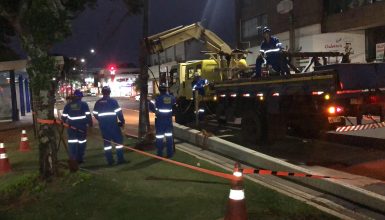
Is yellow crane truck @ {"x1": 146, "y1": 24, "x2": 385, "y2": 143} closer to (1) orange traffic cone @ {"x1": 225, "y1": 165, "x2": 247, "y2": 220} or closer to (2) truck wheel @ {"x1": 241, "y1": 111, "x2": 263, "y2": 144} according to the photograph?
(2) truck wheel @ {"x1": 241, "y1": 111, "x2": 263, "y2": 144}

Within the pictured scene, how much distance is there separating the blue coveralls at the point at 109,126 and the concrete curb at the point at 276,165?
2.53m

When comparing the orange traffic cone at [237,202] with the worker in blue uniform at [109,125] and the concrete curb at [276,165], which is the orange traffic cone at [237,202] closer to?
the concrete curb at [276,165]

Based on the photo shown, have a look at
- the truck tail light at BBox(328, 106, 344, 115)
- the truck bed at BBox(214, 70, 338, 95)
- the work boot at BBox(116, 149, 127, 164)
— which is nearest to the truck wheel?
the truck bed at BBox(214, 70, 338, 95)

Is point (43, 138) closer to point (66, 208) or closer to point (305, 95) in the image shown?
point (66, 208)

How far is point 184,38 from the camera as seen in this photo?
16.8 m

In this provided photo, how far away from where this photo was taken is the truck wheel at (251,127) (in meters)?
12.6

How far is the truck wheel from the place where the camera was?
41.3 feet

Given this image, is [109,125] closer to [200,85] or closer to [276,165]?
[276,165]

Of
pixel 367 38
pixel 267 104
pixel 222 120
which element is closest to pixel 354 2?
pixel 367 38

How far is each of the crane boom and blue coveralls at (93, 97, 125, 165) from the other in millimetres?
5019

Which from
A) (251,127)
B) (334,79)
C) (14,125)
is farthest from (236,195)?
(14,125)

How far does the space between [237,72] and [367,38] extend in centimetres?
1348

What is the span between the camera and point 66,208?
22.6 ft

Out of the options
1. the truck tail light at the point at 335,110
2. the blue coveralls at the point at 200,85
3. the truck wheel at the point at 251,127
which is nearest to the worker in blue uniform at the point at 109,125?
the truck wheel at the point at 251,127
